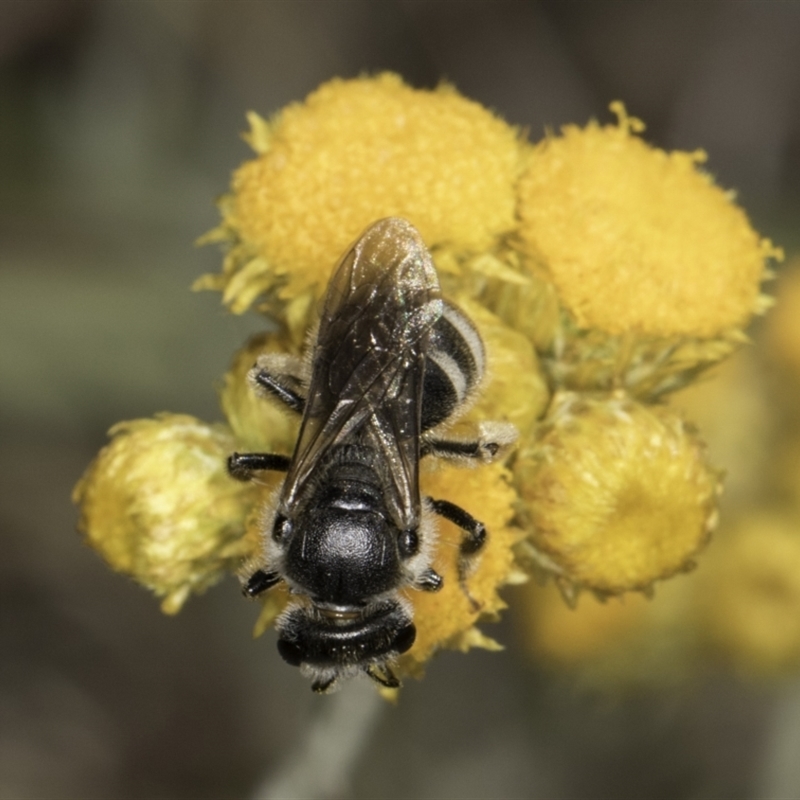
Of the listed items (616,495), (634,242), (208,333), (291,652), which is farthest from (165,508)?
(208,333)

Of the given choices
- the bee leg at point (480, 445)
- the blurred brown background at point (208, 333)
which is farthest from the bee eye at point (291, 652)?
the blurred brown background at point (208, 333)

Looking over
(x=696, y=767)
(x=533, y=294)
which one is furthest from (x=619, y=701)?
(x=533, y=294)

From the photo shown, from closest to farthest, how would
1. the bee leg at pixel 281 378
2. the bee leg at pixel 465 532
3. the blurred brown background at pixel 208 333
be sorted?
the bee leg at pixel 465 532 → the bee leg at pixel 281 378 → the blurred brown background at pixel 208 333

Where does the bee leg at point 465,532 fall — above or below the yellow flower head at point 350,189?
below

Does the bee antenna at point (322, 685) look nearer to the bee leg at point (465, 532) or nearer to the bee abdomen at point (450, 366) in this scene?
the bee leg at point (465, 532)

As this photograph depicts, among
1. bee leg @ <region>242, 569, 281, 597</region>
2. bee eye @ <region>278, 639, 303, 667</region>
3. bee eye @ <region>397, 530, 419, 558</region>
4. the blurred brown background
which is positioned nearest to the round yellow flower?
bee leg @ <region>242, 569, 281, 597</region>

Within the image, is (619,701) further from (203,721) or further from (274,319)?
(274,319)

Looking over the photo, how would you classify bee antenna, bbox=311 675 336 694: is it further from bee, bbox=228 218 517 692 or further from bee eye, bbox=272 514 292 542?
bee eye, bbox=272 514 292 542

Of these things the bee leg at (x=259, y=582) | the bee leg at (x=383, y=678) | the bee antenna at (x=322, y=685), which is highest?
the bee leg at (x=259, y=582)

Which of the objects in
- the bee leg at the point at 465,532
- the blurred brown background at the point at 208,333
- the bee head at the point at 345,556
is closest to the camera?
the bee head at the point at 345,556
